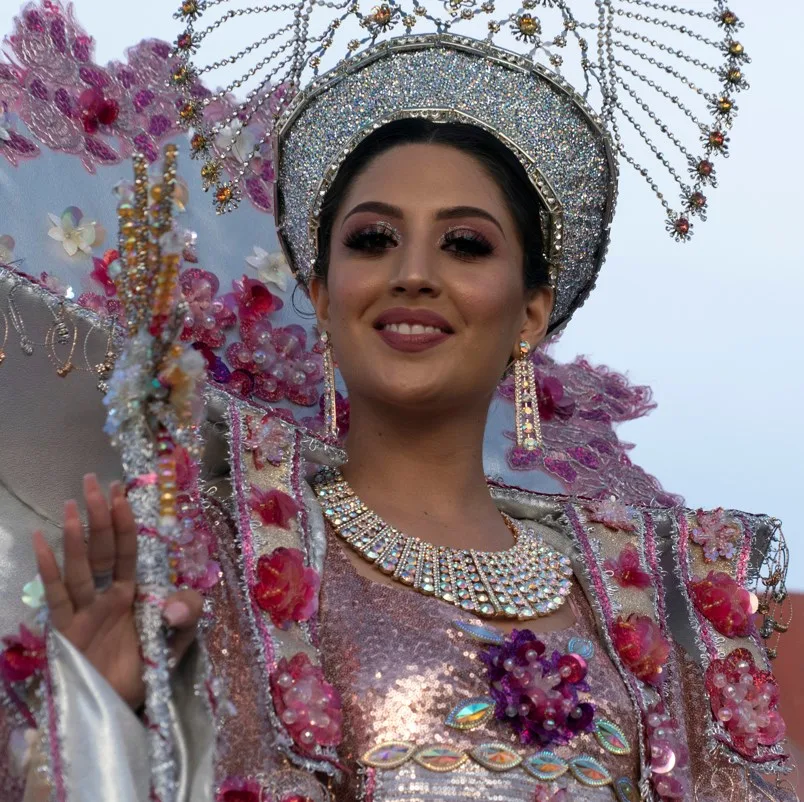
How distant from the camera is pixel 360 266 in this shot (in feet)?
7.95

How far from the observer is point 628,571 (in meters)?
2.63

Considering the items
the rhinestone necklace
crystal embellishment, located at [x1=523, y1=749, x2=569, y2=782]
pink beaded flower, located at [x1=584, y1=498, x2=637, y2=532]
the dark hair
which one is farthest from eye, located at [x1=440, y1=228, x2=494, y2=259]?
crystal embellishment, located at [x1=523, y1=749, x2=569, y2=782]

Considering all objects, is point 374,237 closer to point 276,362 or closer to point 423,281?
point 423,281

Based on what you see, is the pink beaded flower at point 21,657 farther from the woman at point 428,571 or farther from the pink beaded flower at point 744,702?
the pink beaded flower at point 744,702

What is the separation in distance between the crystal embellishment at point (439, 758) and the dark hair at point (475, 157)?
0.94 m

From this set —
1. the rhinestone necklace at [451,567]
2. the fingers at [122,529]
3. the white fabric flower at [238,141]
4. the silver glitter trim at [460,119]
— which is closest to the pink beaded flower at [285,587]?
the rhinestone necklace at [451,567]

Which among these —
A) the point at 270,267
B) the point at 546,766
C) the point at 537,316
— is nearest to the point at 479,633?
the point at 546,766

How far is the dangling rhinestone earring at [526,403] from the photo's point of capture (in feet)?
8.69

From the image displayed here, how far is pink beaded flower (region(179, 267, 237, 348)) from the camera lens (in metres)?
2.93

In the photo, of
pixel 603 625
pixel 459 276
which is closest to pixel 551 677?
pixel 603 625

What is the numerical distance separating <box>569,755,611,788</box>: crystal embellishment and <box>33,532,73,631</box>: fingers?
0.87 meters

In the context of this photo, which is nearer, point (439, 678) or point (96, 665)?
point (96, 665)

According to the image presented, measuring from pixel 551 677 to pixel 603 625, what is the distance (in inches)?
13.1

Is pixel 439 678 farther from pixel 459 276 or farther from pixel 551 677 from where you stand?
pixel 459 276
